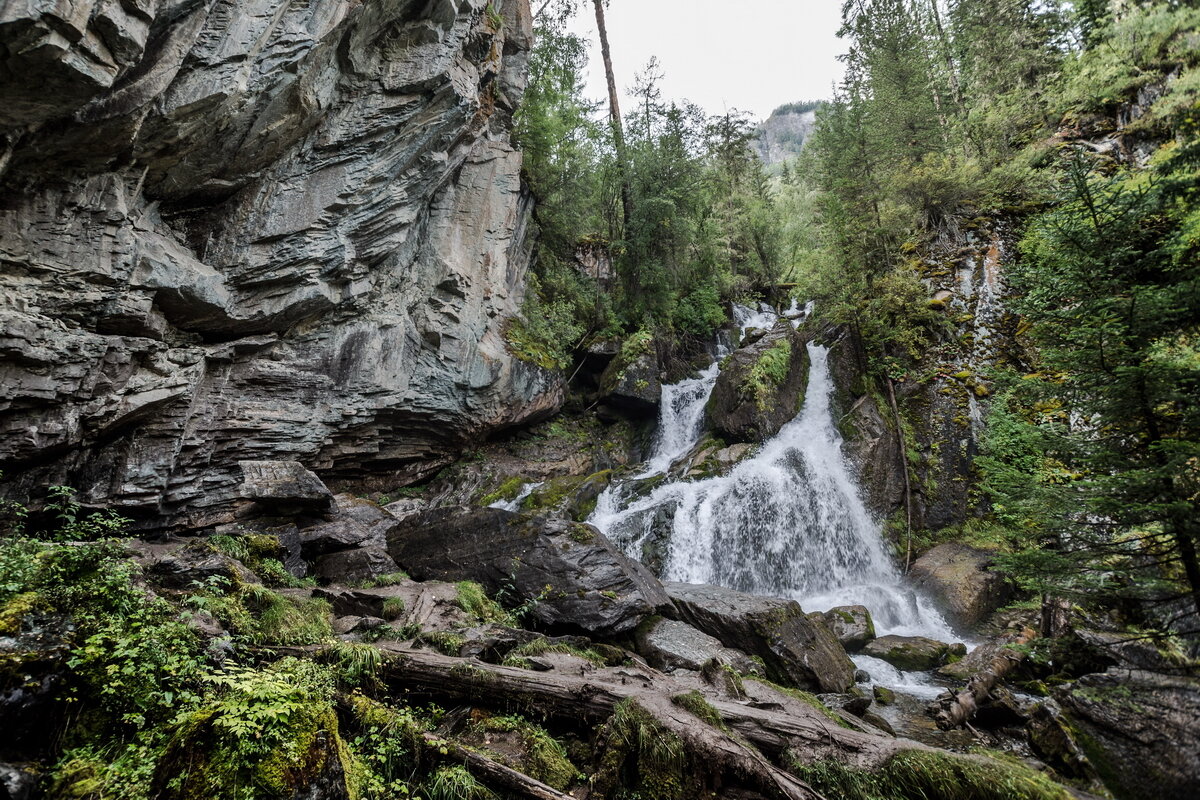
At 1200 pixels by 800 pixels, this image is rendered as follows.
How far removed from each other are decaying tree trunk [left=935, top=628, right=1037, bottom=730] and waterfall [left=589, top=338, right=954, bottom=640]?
10.5 ft

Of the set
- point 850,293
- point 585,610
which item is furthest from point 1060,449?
point 850,293

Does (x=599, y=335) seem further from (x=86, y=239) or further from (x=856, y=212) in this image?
(x=86, y=239)

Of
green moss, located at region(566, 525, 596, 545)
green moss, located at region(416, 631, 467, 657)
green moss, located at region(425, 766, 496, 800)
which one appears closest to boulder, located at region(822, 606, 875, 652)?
green moss, located at region(566, 525, 596, 545)

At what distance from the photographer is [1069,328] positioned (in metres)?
5.52

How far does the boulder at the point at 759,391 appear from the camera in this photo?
16609mm

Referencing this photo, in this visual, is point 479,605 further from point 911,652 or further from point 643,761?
point 911,652

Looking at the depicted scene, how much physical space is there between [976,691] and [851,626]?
3.28 m

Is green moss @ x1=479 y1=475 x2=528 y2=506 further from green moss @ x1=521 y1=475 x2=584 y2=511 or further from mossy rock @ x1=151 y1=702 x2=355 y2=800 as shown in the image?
mossy rock @ x1=151 y1=702 x2=355 y2=800

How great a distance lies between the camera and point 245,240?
10.9 metres

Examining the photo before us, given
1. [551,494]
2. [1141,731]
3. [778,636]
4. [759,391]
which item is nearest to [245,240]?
[551,494]

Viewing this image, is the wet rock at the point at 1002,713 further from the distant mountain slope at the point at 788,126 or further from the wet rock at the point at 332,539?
the distant mountain slope at the point at 788,126

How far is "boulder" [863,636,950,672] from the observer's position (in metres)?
8.91

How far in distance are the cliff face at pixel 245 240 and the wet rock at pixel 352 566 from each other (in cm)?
374

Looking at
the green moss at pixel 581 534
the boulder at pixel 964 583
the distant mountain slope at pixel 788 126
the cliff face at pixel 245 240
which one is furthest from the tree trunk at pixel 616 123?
the distant mountain slope at pixel 788 126
